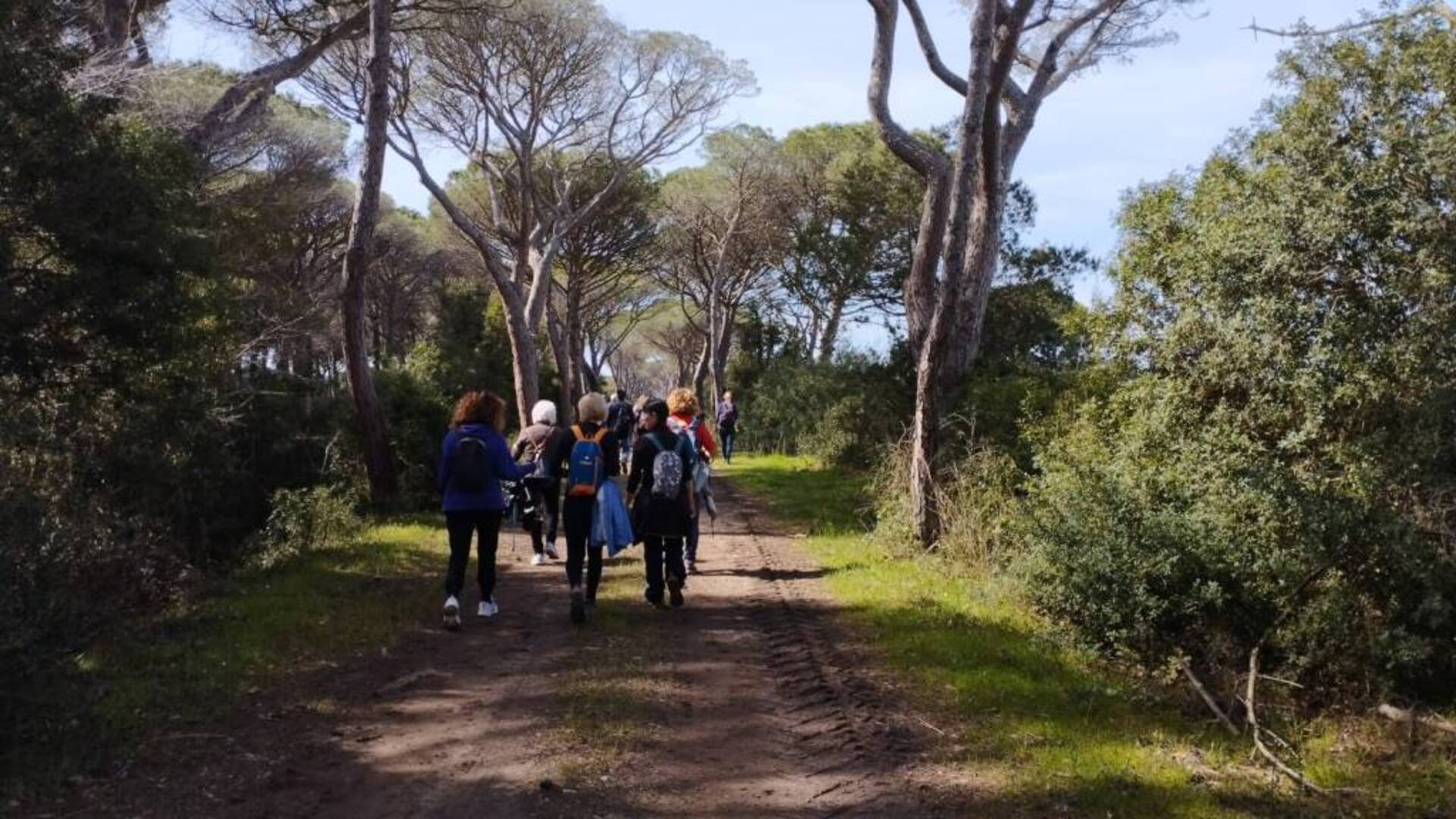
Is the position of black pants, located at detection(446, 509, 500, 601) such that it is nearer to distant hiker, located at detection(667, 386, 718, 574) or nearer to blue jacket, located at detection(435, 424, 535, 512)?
blue jacket, located at detection(435, 424, 535, 512)

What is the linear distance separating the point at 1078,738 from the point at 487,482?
4.10m

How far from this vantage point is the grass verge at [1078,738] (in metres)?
4.26

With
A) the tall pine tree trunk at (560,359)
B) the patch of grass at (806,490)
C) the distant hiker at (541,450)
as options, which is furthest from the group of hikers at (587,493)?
the tall pine tree trunk at (560,359)

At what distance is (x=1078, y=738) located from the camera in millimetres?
4953

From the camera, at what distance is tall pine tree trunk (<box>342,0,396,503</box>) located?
486 inches

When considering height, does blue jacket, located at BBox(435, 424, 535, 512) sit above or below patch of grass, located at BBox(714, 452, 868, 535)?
above

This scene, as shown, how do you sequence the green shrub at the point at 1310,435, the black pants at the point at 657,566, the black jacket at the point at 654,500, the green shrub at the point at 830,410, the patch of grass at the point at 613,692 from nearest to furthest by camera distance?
the patch of grass at the point at 613,692
the green shrub at the point at 1310,435
the black jacket at the point at 654,500
the black pants at the point at 657,566
the green shrub at the point at 830,410

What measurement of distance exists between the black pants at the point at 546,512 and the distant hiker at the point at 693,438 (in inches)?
52.1

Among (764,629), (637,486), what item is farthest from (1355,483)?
(637,486)

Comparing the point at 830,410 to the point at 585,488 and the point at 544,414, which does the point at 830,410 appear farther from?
the point at 585,488

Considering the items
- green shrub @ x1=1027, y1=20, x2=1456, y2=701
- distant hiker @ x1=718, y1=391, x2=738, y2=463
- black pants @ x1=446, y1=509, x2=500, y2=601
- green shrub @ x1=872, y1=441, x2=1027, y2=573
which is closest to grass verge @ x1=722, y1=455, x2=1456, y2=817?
green shrub @ x1=1027, y1=20, x2=1456, y2=701

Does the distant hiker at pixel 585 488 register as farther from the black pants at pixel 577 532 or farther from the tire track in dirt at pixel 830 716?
the tire track in dirt at pixel 830 716

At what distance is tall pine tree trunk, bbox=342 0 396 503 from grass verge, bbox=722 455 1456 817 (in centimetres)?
797

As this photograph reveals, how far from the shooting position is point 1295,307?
21.3ft
